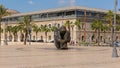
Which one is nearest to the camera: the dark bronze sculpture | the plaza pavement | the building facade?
the plaza pavement

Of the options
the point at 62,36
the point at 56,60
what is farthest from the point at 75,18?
the point at 56,60

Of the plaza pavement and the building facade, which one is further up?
the building facade


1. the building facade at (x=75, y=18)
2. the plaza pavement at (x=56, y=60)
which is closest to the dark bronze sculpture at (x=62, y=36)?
the plaza pavement at (x=56, y=60)

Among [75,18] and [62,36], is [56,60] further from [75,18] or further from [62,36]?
[75,18]

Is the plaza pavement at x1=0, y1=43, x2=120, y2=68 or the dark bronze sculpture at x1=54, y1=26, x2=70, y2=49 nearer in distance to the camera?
the plaza pavement at x1=0, y1=43, x2=120, y2=68

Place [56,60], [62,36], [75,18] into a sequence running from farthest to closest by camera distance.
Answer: [75,18], [62,36], [56,60]

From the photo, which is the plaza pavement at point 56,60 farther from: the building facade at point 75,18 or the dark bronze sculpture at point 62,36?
the building facade at point 75,18

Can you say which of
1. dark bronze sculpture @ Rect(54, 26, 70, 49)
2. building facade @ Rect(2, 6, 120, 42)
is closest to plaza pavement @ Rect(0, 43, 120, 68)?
dark bronze sculpture @ Rect(54, 26, 70, 49)

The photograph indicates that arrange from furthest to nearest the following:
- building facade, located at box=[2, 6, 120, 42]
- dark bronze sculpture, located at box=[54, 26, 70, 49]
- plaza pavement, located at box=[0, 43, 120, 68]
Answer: building facade, located at box=[2, 6, 120, 42] → dark bronze sculpture, located at box=[54, 26, 70, 49] → plaza pavement, located at box=[0, 43, 120, 68]

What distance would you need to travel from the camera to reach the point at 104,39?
107625 millimetres

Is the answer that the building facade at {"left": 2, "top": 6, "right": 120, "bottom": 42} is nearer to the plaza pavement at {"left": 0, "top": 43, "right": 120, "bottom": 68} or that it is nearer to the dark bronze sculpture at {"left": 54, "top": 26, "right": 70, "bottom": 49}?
the dark bronze sculpture at {"left": 54, "top": 26, "right": 70, "bottom": 49}

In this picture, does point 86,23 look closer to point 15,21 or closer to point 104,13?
point 104,13

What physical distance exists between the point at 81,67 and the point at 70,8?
82.9 meters

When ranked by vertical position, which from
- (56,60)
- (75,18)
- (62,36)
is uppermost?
(75,18)
